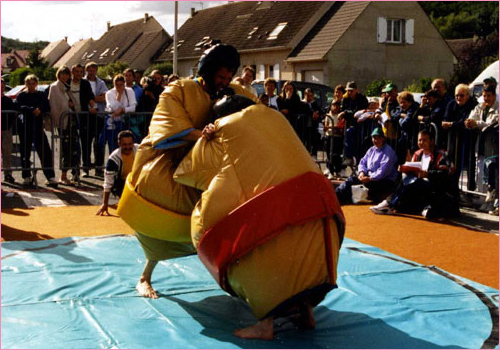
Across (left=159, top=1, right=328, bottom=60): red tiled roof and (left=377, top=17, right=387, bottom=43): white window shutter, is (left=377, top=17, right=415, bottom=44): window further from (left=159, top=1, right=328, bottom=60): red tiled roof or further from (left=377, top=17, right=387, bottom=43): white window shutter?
(left=159, top=1, right=328, bottom=60): red tiled roof

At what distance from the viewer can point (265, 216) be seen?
Answer: 329 cm

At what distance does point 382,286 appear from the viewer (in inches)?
181

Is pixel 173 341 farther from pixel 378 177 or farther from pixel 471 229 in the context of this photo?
pixel 378 177

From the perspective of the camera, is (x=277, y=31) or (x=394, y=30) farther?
(x=277, y=31)

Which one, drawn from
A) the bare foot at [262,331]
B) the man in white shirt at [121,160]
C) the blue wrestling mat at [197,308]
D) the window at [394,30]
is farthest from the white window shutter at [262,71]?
the bare foot at [262,331]

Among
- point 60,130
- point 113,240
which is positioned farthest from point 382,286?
point 60,130

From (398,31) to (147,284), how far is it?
23.5 metres

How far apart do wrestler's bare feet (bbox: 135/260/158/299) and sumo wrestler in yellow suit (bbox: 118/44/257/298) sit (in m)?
0.29

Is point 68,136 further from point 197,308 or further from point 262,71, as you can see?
point 262,71

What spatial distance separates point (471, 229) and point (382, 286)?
256 cm

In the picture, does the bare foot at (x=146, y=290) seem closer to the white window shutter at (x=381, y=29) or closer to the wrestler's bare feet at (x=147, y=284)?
the wrestler's bare feet at (x=147, y=284)

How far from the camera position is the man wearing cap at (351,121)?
985 cm

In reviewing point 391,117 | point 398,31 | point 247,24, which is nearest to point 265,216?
point 391,117

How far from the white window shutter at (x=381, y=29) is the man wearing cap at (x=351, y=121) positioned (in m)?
15.9
